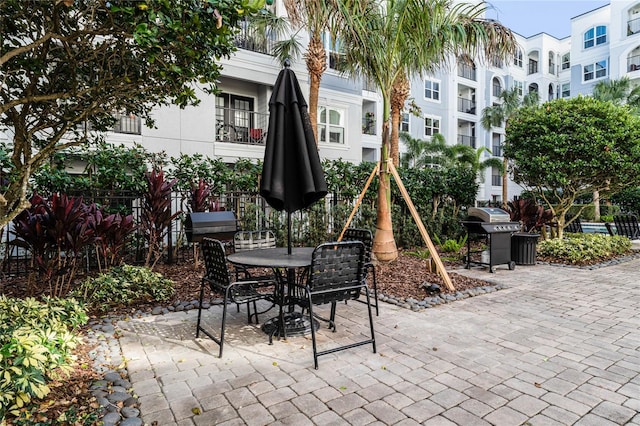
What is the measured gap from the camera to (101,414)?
2463mm

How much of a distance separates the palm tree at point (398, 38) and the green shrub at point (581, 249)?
13.9 ft

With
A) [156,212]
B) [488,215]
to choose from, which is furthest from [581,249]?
[156,212]

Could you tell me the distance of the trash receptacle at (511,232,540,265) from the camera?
324 inches

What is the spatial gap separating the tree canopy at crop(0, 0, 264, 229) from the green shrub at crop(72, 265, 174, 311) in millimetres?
1449

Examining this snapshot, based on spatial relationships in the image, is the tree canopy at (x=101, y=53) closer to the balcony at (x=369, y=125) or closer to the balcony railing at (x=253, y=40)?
the balcony railing at (x=253, y=40)

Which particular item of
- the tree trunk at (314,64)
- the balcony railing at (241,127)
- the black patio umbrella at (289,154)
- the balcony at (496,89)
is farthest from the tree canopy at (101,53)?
the balcony at (496,89)

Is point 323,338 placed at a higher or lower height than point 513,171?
lower

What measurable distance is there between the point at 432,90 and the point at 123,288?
27403 mm

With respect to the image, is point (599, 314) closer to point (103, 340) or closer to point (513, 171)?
point (103, 340)

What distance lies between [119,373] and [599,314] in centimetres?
542

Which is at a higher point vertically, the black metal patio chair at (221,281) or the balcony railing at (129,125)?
the balcony railing at (129,125)

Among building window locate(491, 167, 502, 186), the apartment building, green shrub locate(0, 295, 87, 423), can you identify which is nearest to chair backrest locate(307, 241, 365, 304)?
green shrub locate(0, 295, 87, 423)

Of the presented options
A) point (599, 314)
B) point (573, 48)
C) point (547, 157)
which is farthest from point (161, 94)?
point (573, 48)

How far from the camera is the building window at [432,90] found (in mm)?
27750
